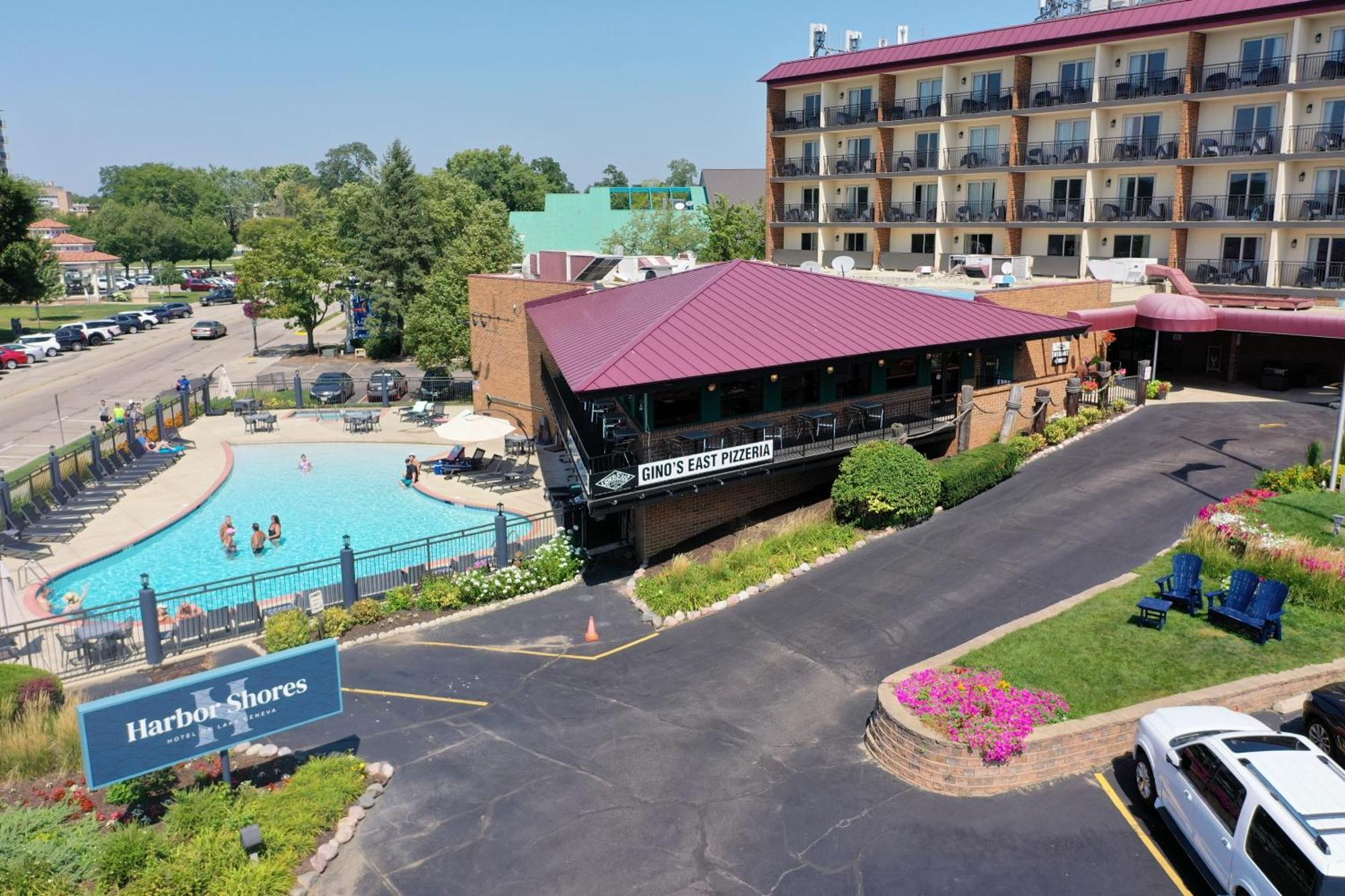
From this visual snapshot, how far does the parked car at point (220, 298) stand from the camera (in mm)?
99938

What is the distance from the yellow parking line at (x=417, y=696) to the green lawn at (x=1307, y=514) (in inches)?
686

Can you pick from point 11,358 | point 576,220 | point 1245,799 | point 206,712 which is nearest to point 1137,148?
point 1245,799

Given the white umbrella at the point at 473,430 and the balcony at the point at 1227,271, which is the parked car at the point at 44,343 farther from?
the balcony at the point at 1227,271

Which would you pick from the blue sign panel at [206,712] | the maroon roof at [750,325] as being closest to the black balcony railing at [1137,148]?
the maroon roof at [750,325]

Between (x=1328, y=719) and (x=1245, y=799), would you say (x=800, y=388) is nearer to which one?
(x=1328, y=719)

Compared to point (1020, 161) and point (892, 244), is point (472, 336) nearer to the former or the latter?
point (892, 244)

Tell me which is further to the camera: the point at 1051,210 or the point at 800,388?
the point at 1051,210

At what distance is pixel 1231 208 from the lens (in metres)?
43.1

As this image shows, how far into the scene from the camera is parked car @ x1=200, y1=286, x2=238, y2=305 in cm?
9994

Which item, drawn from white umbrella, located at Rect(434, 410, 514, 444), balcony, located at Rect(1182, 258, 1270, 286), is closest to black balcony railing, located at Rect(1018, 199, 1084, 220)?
balcony, located at Rect(1182, 258, 1270, 286)

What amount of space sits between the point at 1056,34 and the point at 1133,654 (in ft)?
131

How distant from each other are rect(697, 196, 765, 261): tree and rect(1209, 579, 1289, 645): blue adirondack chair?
55.1 meters

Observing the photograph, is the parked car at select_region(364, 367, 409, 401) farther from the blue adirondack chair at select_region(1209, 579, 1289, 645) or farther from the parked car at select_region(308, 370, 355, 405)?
the blue adirondack chair at select_region(1209, 579, 1289, 645)

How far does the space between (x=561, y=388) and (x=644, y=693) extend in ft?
60.1
